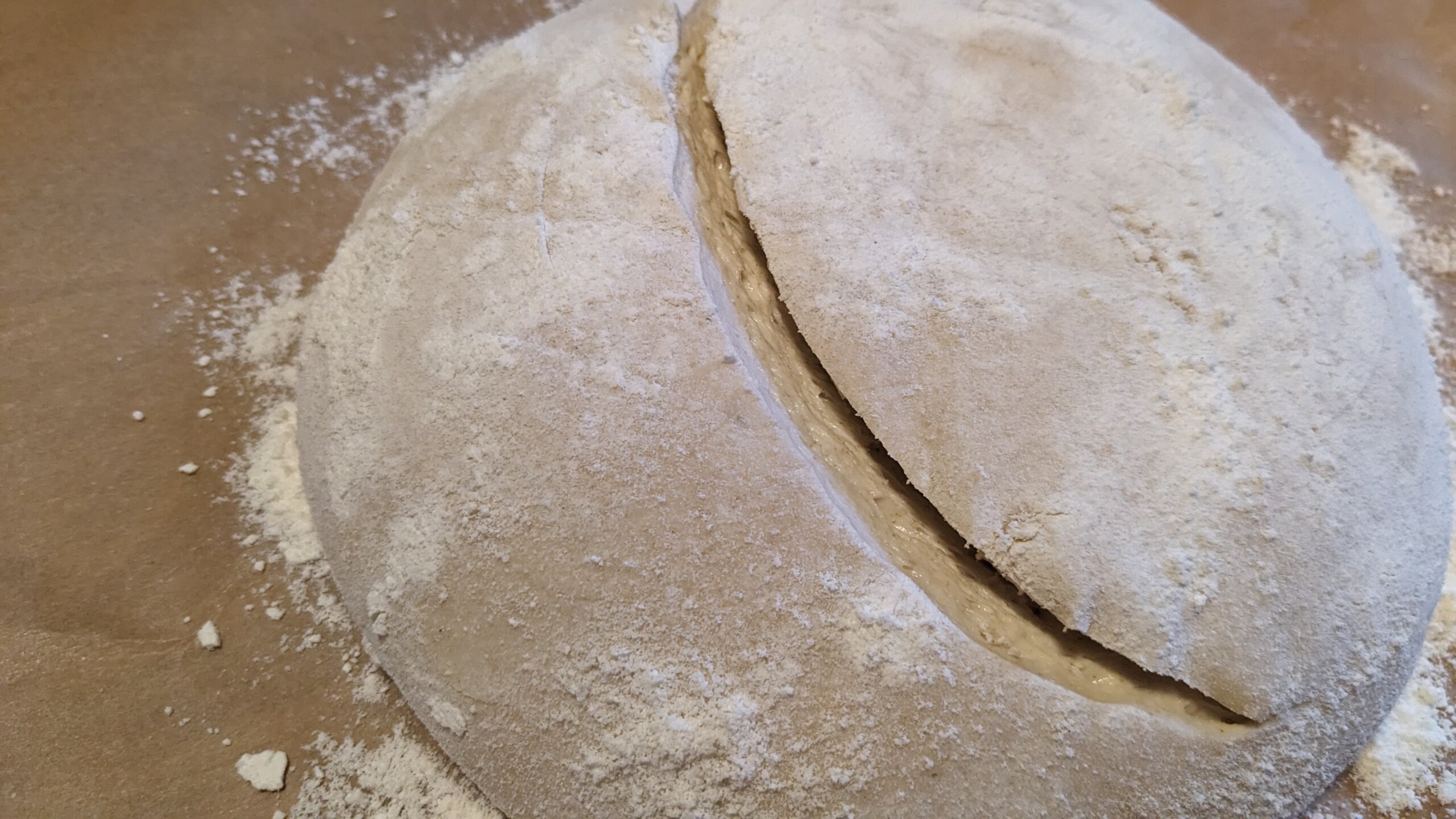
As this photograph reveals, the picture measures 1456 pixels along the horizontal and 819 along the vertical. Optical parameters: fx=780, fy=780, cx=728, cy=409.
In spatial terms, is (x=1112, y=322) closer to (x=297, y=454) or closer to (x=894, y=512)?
(x=894, y=512)

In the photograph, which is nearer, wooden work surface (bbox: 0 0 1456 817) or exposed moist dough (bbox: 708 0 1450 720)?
exposed moist dough (bbox: 708 0 1450 720)

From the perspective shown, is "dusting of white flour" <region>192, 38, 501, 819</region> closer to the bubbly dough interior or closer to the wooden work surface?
the wooden work surface

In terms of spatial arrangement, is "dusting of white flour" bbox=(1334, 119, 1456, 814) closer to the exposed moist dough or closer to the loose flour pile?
the loose flour pile

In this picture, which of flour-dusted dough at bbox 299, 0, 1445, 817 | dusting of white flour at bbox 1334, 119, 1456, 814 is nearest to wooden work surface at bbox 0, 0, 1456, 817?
flour-dusted dough at bbox 299, 0, 1445, 817

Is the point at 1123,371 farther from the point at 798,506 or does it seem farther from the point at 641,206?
the point at 641,206

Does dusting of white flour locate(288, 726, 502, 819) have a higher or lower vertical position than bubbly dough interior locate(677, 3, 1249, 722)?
lower
